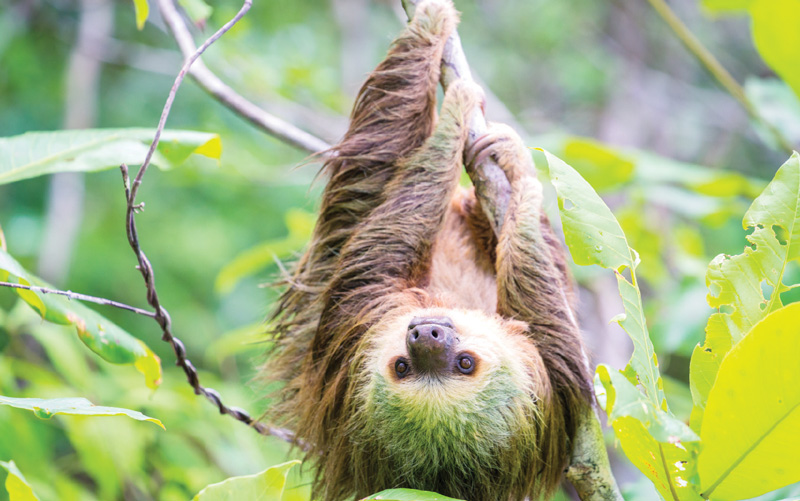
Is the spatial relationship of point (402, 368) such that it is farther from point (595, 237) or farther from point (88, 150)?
point (88, 150)

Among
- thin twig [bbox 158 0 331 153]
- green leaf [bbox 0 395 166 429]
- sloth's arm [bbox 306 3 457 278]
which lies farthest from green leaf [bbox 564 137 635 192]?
green leaf [bbox 0 395 166 429]

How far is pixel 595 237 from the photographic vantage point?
2.15 meters

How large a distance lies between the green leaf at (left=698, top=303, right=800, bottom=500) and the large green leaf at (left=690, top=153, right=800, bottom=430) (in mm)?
246

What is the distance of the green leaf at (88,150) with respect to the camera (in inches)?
114

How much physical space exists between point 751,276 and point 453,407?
4.88 feet

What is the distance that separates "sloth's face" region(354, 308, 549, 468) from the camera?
3246 mm

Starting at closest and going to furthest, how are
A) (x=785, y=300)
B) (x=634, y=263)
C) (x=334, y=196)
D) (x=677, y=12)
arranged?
1. (x=634, y=263)
2. (x=334, y=196)
3. (x=785, y=300)
4. (x=677, y=12)

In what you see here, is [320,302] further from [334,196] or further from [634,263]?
[634,263]

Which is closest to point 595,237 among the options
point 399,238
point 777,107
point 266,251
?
point 399,238

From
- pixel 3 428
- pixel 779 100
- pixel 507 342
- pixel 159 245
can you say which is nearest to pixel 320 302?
pixel 507 342

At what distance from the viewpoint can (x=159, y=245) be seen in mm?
8766

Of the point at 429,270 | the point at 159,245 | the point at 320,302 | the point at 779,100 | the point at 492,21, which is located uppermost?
the point at 492,21

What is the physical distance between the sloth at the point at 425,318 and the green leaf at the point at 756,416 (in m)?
1.31

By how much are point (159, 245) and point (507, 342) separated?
640cm
